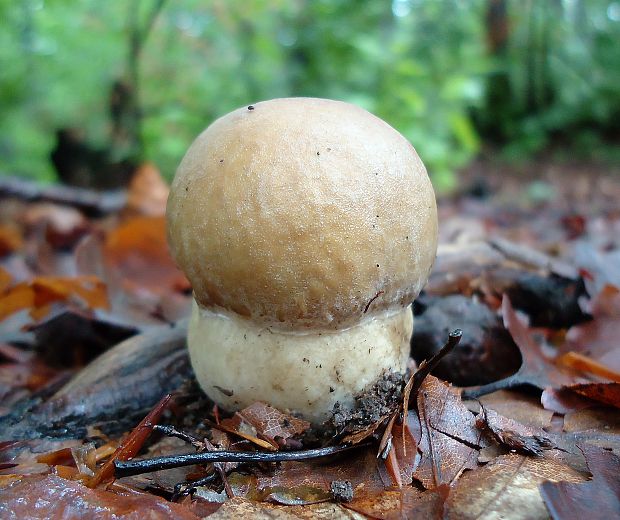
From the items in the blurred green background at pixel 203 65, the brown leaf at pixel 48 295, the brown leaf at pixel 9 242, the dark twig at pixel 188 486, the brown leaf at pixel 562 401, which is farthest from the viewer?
the blurred green background at pixel 203 65

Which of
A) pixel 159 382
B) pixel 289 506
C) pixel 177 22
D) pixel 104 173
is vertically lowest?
pixel 104 173

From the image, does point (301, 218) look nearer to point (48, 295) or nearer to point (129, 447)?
point (129, 447)

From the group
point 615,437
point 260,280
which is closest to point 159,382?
point 260,280

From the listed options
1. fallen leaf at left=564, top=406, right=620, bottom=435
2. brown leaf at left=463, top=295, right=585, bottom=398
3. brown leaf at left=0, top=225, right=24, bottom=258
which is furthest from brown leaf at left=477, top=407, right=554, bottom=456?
brown leaf at left=0, top=225, right=24, bottom=258

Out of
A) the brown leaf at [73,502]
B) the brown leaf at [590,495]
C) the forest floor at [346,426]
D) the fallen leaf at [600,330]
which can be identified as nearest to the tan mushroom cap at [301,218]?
the forest floor at [346,426]

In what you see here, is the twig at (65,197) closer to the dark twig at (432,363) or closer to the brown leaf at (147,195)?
the brown leaf at (147,195)

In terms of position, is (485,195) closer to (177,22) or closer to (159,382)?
(177,22)
